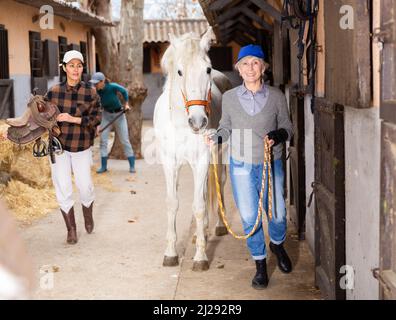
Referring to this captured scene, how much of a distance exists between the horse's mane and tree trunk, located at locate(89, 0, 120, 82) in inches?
356

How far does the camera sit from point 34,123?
5945mm

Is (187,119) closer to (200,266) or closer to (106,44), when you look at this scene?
(200,266)

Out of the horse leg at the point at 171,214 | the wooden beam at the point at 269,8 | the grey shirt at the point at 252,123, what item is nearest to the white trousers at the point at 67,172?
the horse leg at the point at 171,214

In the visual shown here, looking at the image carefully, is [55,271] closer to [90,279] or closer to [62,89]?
[90,279]

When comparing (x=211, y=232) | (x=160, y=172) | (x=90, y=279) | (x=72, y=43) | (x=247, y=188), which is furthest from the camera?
(x=72, y=43)

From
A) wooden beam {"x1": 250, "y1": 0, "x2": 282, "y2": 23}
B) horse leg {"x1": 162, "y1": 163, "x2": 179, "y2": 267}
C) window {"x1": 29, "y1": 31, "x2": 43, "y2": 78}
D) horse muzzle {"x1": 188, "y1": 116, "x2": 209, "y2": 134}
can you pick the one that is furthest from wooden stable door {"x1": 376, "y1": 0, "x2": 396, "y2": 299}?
window {"x1": 29, "y1": 31, "x2": 43, "y2": 78}

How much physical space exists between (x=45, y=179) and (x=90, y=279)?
4.69m

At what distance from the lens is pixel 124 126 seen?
37.9 ft

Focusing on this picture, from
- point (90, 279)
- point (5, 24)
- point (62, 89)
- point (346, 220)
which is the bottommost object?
point (90, 279)

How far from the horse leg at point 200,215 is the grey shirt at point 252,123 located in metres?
0.72

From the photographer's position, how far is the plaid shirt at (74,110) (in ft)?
20.2

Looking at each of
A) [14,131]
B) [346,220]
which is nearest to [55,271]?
[14,131]

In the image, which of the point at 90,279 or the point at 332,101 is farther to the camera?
the point at 90,279

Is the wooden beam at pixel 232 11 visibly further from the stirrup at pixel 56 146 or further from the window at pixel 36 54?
the window at pixel 36 54
